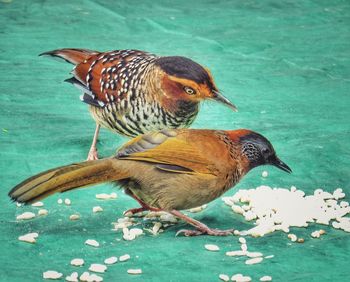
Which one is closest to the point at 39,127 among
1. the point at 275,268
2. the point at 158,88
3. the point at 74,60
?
the point at 74,60

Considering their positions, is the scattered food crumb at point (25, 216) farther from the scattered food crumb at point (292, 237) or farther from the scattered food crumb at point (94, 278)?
the scattered food crumb at point (292, 237)

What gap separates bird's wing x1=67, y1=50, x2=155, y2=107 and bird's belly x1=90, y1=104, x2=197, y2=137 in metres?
0.11

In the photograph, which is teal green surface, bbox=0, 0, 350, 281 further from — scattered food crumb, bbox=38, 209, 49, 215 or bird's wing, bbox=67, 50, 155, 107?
bird's wing, bbox=67, 50, 155, 107

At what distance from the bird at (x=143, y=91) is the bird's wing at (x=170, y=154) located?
0.65 metres

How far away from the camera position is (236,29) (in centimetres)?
1023

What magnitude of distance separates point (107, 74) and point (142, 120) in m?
0.58

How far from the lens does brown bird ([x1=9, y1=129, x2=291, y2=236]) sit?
545 cm

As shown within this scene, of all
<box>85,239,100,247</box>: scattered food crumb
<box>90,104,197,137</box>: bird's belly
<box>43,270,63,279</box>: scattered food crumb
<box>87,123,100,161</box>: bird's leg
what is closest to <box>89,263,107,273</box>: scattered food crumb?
<box>43,270,63,279</box>: scattered food crumb

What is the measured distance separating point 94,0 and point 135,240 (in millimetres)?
5801

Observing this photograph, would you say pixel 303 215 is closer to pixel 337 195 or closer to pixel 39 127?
pixel 337 195

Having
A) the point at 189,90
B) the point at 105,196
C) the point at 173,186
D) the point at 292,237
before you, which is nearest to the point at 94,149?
the point at 105,196

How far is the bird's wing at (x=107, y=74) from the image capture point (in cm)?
679

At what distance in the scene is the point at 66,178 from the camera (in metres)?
5.42

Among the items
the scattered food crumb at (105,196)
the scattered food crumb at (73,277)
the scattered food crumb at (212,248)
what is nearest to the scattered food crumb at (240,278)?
the scattered food crumb at (212,248)
